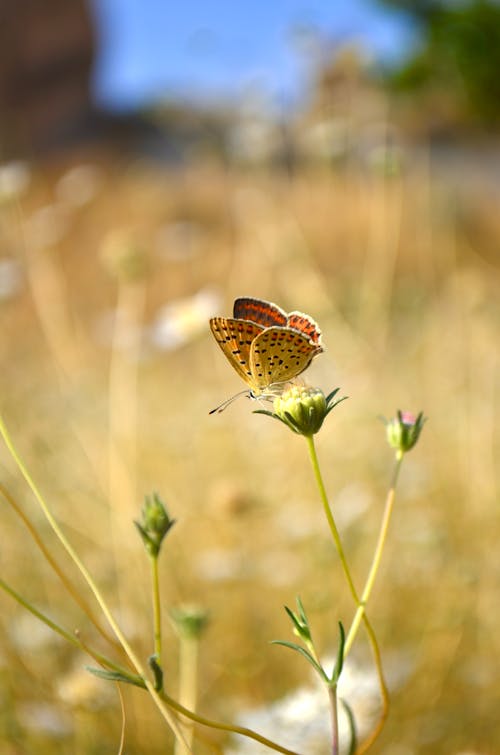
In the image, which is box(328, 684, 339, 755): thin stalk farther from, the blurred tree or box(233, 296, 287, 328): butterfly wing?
the blurred tree

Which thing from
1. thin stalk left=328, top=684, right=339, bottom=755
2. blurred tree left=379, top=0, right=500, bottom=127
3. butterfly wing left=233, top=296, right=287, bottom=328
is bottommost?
thin stalk left=328, top=684, right=339, bottom=755

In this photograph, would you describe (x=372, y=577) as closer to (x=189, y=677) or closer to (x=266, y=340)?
(x=266, y=340)

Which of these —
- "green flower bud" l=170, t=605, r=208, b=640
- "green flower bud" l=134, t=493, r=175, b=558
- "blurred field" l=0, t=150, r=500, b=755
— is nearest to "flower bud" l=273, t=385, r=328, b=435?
"green flower bud" l=134, t=493, r=175, b=558

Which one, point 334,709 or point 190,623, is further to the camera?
point 190,623

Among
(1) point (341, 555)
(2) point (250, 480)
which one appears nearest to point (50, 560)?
(1) point (341, 555)

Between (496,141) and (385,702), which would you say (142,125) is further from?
(385,702)

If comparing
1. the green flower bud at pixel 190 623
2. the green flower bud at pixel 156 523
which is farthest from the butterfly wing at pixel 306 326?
the green flower bud at pixel 190 623

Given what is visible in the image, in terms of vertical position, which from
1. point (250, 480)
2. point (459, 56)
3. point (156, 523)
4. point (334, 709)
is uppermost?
point (459, 56)
